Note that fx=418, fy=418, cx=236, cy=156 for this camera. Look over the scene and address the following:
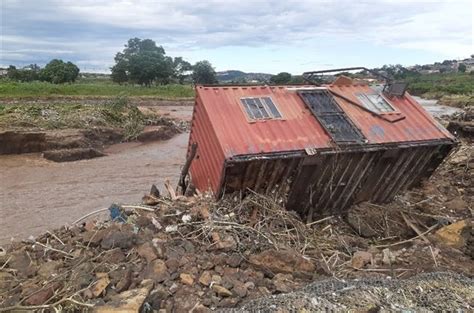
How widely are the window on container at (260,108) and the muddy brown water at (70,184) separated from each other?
5.22 m

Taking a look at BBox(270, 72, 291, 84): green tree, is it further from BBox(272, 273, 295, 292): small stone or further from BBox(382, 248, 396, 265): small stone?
BBox(272, 273, 295, 292): small stone

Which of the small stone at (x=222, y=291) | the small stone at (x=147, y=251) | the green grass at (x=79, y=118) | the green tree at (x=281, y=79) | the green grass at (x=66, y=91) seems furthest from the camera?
the green grass at (x=66, y=91)

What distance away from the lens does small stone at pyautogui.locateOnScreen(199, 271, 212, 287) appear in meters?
4.51

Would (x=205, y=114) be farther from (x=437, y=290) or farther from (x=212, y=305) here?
(x=437, y=290)

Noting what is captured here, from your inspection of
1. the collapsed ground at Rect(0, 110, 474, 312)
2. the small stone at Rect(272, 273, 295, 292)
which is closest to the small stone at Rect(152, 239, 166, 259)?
the collapsed ground at Rect(0, 110, 474, 312)

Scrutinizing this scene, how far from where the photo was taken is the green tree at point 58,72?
45.9 metres

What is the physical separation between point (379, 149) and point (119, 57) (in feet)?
172

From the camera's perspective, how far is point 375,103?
26.0ft

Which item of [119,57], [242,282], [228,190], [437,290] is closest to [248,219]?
[228,190]

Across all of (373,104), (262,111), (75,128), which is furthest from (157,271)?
(75,128)

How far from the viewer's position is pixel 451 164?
10.3 meters

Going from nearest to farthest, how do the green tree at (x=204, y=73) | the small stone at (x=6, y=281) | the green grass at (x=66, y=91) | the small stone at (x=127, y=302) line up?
the small stone at (x=127, y=302) < the small stone at (x=6, y=281) < the green grass at (x=66, y=91) < the green tree at (x=204, y=73)

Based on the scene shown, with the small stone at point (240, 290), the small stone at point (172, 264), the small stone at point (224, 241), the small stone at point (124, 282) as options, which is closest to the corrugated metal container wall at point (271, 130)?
the small stone at point (224, 241)

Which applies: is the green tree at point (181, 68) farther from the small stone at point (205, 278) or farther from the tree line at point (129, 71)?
the small stone at point (205, 278)
